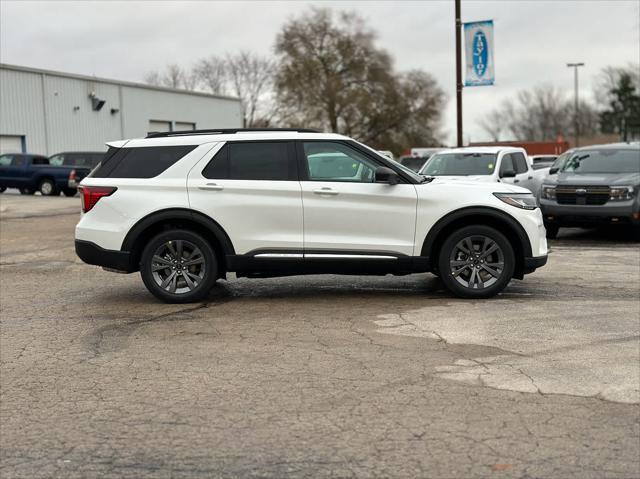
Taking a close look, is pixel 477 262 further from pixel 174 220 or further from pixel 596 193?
pixel 596 193

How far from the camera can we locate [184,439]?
15.2 feet

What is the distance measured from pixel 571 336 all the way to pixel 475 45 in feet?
53.9

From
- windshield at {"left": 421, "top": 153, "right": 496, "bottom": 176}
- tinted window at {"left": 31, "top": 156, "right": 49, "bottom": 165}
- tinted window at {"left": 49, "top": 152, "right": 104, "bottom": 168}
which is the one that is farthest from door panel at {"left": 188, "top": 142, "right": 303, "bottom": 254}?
tinted window at {"left": 31, "top": 156, "right": 49, "bottom": 165}

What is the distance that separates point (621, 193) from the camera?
14.5 meters

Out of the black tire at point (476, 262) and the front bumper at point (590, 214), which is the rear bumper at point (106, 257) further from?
the front bumper at point (590, 214)

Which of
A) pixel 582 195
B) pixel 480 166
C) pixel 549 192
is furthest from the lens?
pixel 480 166

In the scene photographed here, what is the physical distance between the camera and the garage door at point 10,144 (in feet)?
129

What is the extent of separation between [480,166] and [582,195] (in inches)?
95.2

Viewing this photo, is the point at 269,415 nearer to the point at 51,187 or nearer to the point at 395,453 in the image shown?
the point at 395,453

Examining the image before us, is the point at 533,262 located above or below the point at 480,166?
below

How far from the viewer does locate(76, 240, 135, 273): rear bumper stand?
8.63 metres

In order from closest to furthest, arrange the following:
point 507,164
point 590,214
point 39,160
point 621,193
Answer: point 621,193, point 590,214, point 507,164, point 39,160

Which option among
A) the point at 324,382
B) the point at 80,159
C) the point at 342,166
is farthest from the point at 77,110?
the point at 324,382

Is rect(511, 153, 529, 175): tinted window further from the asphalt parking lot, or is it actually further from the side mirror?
the side mirror
